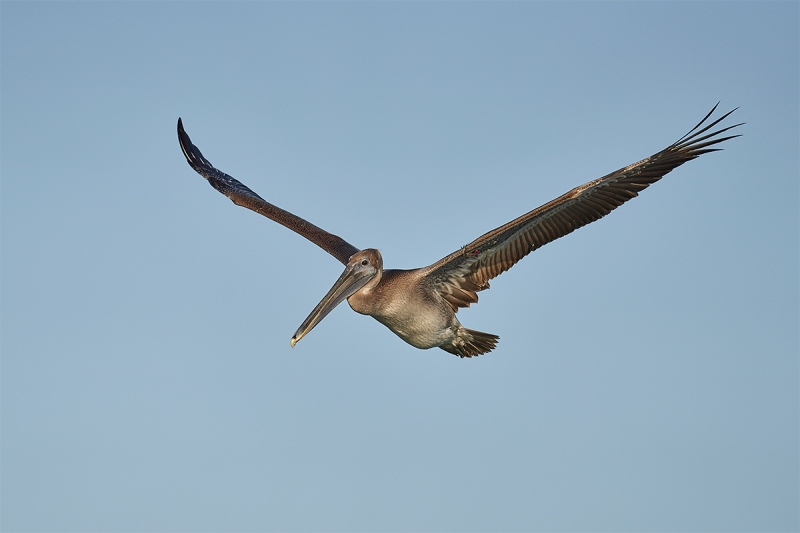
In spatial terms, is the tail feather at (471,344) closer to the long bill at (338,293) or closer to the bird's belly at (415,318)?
the bird's belly at (415,318)

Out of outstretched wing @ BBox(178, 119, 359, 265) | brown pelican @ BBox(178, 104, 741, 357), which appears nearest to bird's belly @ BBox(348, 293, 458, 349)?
brown pelican @ BBox(178, 104, 741, 357)

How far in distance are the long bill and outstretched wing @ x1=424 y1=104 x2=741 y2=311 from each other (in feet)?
3.09

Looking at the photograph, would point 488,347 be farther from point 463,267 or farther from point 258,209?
point 258,209

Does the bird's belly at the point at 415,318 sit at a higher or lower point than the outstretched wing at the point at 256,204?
lower

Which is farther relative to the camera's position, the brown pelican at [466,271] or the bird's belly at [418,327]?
the bird's belly at [418,327]

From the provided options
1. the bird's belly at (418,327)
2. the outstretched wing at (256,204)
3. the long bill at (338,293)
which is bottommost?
the bird's belly at (418,327)

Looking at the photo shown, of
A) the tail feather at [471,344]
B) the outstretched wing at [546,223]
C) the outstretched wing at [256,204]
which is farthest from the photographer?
the outstretched wing at [256,204]

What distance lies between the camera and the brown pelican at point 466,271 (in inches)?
460


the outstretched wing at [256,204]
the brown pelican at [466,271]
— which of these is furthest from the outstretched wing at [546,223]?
the outstretched wing at [256,204]

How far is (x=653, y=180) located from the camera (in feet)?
38.7

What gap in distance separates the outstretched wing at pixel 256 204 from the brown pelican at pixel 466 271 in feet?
4.64

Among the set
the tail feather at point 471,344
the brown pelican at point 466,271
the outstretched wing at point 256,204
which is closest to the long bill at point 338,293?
the brown pelican at point 466,271

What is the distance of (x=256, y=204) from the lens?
627 inches

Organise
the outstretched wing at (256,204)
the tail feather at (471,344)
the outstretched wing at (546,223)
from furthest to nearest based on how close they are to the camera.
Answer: the outstretched wing at (256,204) → the tail feather at (471,344) → the outstretched wing at (546,223)
